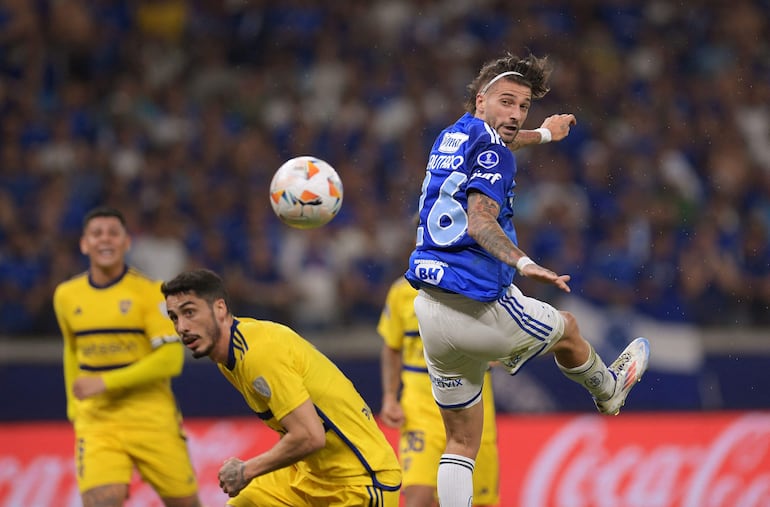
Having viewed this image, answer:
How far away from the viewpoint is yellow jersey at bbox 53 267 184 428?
24.3ft

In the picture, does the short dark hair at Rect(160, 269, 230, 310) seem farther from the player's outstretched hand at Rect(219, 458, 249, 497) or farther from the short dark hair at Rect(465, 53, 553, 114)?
the short dark hair at Rect(465, 53, 553, 114)

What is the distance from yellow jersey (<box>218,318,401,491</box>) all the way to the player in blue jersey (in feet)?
1.31

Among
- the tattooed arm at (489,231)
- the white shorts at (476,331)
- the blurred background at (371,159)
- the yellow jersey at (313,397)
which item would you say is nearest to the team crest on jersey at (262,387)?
the yellow jersey at (313,397)

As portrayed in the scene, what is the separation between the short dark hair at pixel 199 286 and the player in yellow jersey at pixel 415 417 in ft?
7.16

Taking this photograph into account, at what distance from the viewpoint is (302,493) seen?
228 inches

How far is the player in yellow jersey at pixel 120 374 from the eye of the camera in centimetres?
729

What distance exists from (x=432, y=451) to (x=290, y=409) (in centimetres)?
225

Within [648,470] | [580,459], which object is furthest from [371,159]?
[648,470]

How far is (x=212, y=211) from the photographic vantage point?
12711 mm

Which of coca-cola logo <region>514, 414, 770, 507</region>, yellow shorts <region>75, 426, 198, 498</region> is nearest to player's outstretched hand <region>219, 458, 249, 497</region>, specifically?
yellow shorts <region>75, 426, 198, 498</region>

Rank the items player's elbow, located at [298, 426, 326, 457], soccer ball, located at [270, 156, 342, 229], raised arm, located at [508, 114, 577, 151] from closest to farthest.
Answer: player's elbow, located at [298, 426, 326, 457], raised arm, located at [508, 114, 577, 151], soccer ball, located at [270, 156, 342, 229]

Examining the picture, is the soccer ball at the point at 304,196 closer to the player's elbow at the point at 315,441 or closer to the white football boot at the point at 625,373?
the player's elbow at the point at 315,441

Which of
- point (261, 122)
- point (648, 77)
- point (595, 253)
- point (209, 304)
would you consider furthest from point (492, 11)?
point (209, 304)

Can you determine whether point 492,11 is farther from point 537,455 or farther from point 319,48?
point 537,455
